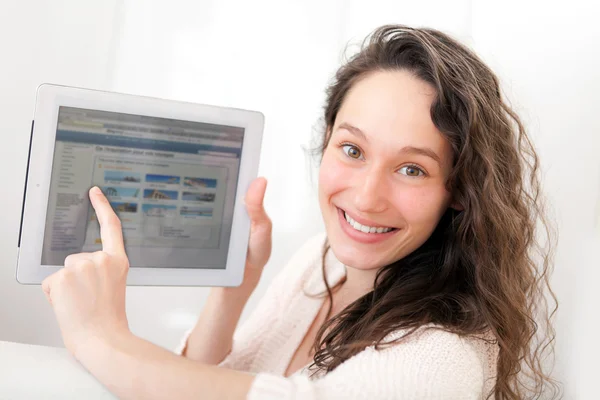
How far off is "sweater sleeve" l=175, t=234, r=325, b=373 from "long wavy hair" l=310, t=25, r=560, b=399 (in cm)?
26

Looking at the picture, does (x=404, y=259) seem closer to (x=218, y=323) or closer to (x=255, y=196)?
(x=255, y=196)

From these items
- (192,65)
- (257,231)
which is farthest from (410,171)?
(192,65)

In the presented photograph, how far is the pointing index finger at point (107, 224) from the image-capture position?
3.16 feet

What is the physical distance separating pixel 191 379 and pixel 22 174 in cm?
115

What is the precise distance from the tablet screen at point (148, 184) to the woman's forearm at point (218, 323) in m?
0.19

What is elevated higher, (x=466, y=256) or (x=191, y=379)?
(x=466, y=256)

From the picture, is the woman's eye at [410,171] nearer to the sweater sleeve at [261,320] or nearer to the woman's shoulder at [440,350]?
the woman's shoulder at [440,350]

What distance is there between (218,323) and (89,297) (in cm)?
51

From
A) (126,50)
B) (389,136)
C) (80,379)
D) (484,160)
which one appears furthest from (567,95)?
(126,50)

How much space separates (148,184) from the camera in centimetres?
107

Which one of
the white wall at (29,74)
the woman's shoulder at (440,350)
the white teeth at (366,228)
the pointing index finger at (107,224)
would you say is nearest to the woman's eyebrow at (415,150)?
the white teeth at (366,228)

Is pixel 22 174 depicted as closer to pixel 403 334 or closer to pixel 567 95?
pixel 403 334

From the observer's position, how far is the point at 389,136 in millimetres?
1060

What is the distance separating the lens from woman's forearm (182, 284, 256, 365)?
4.40ft
